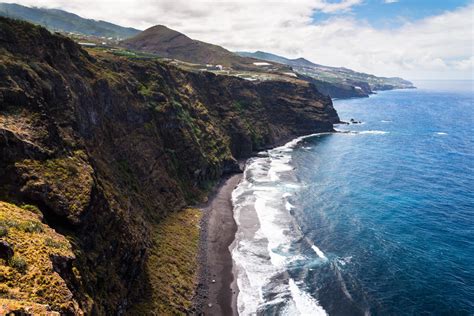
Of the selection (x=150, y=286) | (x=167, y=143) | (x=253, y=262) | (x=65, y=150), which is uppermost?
(x=65, y=150)

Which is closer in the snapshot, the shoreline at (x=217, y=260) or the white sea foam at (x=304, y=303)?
the white sea foam at (x=304, y=303)

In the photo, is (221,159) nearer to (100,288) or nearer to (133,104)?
(133,104)

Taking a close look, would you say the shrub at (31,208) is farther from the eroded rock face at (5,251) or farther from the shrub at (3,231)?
the eroded rock face at (5,251)

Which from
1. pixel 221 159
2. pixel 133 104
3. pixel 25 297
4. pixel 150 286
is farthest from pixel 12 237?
pixel 221 159

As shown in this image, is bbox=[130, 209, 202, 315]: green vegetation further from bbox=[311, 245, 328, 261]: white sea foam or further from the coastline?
bbox=[311, 245, 328, 261]: white sea foam

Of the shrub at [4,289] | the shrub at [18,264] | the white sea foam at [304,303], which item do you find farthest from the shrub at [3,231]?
the white sea foam at [304,303]

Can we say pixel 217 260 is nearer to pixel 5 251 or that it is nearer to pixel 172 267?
pixel 172 267

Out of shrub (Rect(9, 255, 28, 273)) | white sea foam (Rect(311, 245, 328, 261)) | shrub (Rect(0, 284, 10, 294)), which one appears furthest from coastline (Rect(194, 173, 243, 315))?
shrub (Rect(0, 284, 10, 294))
